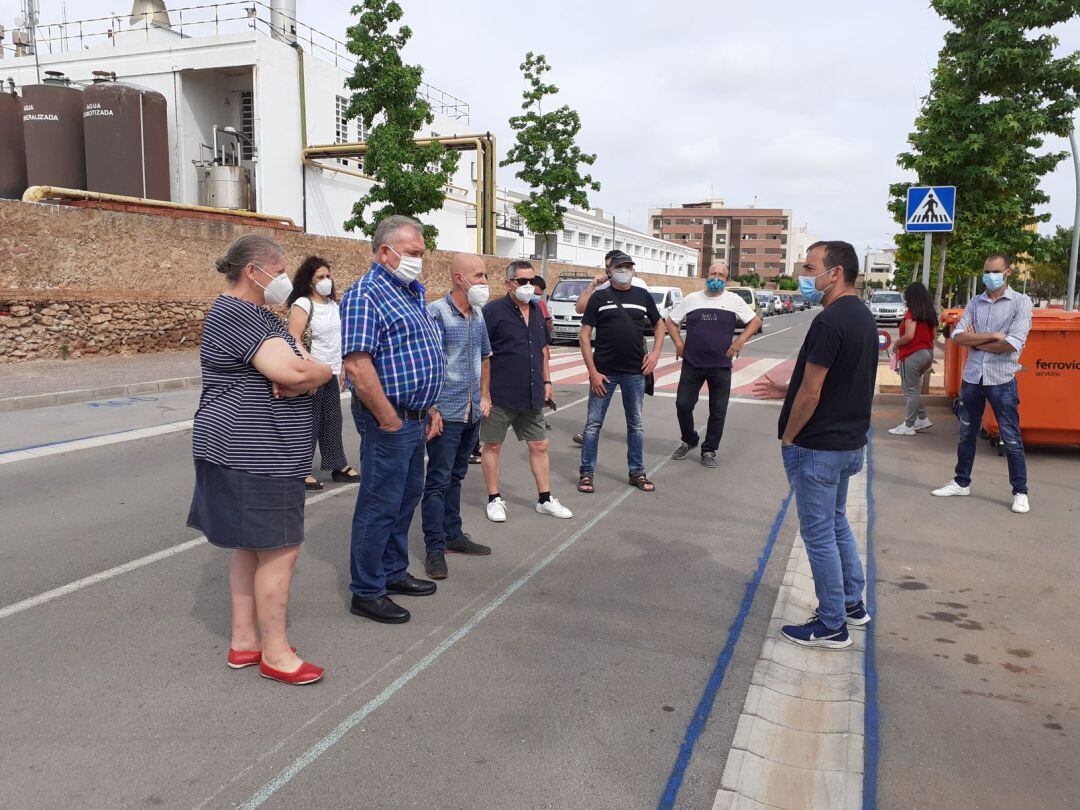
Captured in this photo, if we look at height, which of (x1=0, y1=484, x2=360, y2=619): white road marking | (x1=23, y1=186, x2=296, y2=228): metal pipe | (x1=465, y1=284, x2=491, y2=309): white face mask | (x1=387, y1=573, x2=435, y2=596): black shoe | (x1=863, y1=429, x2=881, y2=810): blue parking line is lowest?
(x1=863, y1=429, x2=881, y2=810): blue parking line

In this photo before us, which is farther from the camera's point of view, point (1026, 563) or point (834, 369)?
point (1026, 563)

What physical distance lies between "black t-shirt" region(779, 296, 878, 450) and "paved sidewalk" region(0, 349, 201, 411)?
10.3 metres

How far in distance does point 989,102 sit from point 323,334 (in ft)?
40.7

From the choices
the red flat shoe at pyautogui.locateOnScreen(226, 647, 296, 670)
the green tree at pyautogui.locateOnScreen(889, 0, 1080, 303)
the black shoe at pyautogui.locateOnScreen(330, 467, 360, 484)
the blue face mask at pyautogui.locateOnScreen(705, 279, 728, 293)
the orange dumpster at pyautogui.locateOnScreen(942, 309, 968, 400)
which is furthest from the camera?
the green tree at pyautogui.locateOnScreen(889, 0, 1080, 303)

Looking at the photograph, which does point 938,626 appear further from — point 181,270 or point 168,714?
point 181,270

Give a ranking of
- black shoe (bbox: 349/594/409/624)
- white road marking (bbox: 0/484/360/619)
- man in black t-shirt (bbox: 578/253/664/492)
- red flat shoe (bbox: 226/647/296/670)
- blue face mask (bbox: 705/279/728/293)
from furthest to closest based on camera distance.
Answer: blue face mask (bbox: 705/279/728/293)
man in black t-shirt (bbox: 578/253/664/492)
white road marking (bbox: 0/484/360/619)
black shoe (bbox: 349/594/409/624)
red flat shoe (bbox: 226/647/296/670)

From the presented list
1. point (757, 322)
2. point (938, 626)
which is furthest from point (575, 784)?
point (757, 322)

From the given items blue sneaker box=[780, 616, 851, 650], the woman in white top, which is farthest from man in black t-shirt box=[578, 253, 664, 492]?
blue sneaker box=[780, 616, 851, 650]

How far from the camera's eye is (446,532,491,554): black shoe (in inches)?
208

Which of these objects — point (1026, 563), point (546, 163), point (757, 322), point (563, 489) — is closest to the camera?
point (1026, 563)

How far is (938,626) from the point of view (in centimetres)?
426

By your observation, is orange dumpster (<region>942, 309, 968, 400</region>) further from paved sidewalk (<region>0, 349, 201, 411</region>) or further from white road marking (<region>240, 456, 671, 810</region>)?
paved sidewalk (<region>0, 349, 201, 411</region>)

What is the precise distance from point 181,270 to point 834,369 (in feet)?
53.4

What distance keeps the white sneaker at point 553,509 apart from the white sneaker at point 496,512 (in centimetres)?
32
